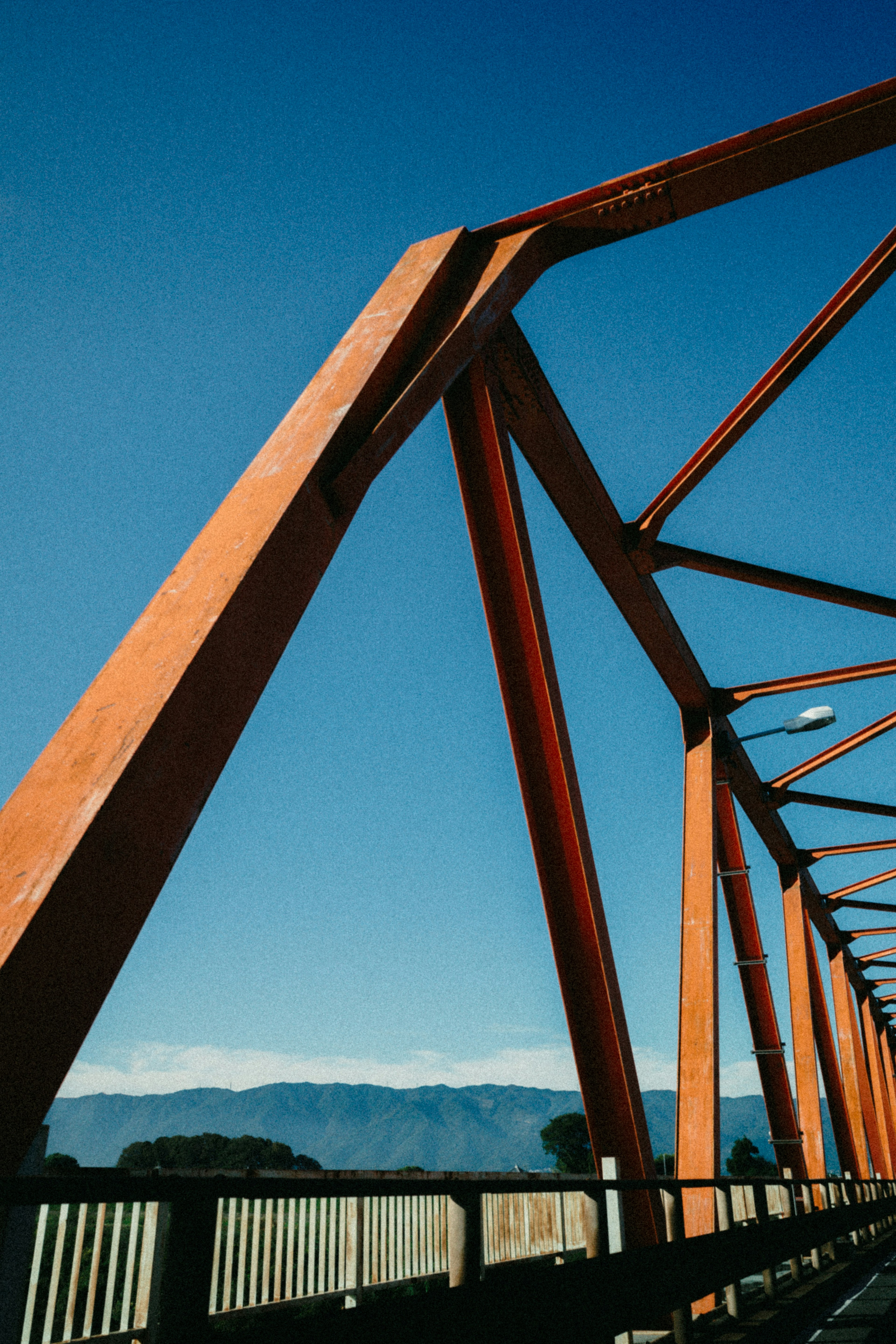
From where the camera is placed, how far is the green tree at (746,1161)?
3396 inches

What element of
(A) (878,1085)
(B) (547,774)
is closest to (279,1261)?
(B) (547,774)

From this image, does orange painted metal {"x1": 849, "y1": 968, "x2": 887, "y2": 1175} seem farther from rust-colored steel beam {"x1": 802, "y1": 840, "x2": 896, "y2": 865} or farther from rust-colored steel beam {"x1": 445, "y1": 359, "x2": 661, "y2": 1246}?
rust-colored steel beam {"x1": 445, "y1": 359, "x2": 661, "y2": 1246}

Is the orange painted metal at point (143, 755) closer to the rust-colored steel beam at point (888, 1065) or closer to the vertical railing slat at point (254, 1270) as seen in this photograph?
the vertical railing slat at point (254, 1270)

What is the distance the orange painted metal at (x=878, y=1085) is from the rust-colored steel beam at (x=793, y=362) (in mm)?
25759

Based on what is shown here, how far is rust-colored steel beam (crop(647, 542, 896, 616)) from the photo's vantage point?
26.3 feet

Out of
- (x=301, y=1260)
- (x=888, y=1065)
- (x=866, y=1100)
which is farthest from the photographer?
(x=888, y=1065)

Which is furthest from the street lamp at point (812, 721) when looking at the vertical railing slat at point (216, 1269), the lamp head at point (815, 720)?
the vertical railing slat at point (216, 1269)

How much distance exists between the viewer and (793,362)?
6.17 metres

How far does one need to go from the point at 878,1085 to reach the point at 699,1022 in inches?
1013

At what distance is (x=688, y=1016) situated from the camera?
29.1ft

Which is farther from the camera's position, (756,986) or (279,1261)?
(756,986)

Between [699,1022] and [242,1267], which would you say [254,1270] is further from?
[699,1022]

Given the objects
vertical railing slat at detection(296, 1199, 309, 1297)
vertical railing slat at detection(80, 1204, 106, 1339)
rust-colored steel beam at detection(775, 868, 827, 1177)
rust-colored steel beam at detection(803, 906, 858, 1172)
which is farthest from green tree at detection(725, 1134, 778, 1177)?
vertical railing slat at detection(80, 1204, 106, 1339)

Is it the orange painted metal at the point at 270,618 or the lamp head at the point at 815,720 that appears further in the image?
the lamp head at the point at 815,720
